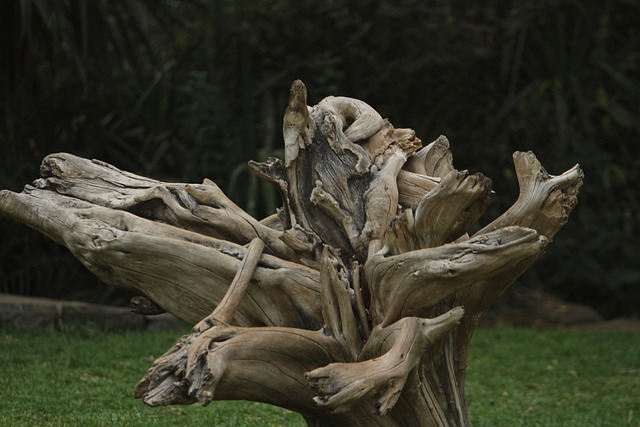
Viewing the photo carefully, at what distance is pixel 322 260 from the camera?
3564 millimetres

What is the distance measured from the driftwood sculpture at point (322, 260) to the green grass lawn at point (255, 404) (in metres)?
1.53

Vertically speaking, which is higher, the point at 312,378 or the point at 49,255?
the point at 312,378

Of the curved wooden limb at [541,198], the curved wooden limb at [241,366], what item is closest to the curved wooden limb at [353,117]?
the curved wooden limb at [541,198]

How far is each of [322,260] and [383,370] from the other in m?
0.54

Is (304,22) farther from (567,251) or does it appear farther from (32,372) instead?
(32,372)

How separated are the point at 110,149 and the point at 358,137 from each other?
586 cm

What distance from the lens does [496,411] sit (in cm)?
593

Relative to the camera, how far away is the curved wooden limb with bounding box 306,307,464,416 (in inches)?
123

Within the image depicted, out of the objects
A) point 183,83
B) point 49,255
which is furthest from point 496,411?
point 183,83

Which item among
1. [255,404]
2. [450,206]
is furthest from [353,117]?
[255,404]

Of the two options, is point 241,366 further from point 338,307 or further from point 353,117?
point 353,117

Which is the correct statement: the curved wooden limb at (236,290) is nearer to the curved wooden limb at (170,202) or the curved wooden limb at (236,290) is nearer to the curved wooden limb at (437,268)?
the curved wooden limb at (170,202)

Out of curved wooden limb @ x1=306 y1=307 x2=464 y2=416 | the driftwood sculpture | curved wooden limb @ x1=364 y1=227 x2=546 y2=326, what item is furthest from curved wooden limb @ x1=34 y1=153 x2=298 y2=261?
curved wooden limb @ x1=306 y1=307 x2=464 y2=416

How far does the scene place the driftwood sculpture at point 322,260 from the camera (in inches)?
130
